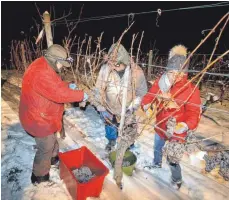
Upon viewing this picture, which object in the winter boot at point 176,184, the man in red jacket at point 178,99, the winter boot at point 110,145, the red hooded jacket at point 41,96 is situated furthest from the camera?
the winter boot at point 110,145

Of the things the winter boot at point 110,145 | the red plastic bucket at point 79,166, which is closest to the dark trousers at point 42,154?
the red plastic bucket at point 79,166

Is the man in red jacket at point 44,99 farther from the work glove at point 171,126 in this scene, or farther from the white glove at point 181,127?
the white glove at point 181,127

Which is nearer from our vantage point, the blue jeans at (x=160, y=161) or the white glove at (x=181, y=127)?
the white glove at (x=181, y=127)

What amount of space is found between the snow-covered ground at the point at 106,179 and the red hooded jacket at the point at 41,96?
2.73 feet

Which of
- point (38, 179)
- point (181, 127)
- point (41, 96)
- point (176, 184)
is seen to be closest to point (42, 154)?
point (38, 179)

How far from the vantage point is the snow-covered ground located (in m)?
2.93

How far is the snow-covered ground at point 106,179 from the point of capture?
2.93m

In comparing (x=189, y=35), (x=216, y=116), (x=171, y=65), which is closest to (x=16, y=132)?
(x=171, y=65)

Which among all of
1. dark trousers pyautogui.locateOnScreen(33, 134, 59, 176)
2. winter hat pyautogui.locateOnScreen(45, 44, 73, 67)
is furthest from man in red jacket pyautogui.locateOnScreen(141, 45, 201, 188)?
dark trousers pyautogui.locateOnScreen(33, 134, 59, 176)

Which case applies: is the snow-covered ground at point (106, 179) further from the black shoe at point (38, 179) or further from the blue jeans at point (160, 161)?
the blue jeans at point (160, 161)

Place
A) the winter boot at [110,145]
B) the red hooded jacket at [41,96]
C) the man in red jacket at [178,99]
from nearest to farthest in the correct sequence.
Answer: the man in red jacket at [178,99] < the red hooded jacket at [41,96] < the winter boot at [110,145]

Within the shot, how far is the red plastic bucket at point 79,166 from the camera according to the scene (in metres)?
2.59

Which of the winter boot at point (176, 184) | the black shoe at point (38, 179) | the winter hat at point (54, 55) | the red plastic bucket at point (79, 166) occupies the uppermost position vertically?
the winter hat at point (54, 55)

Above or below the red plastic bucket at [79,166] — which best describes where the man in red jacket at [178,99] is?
above
